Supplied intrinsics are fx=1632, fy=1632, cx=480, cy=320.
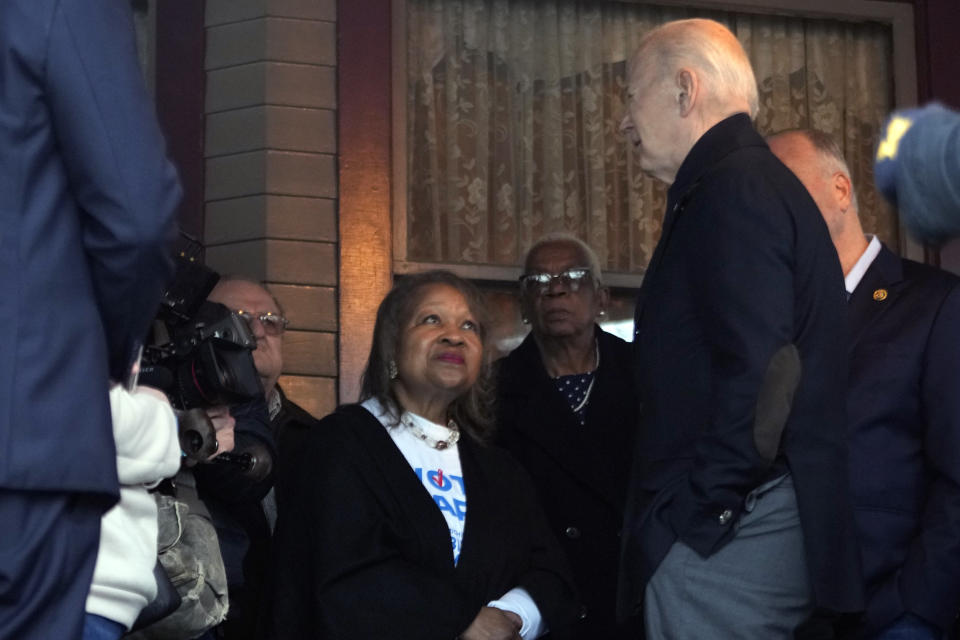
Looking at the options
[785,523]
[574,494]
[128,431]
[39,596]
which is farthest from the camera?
[574,494]

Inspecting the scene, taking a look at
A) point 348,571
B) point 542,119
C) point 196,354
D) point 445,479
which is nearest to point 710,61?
point 196,354

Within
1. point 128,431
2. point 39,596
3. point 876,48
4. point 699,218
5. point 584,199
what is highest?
point 876,48

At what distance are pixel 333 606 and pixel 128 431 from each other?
168cm

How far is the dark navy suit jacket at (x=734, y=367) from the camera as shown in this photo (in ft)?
10.1

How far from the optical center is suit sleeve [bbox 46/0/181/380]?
7.12 ft

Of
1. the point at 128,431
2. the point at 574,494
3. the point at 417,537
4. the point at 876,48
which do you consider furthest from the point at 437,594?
the point at 876,48

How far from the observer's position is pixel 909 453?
3645 mm

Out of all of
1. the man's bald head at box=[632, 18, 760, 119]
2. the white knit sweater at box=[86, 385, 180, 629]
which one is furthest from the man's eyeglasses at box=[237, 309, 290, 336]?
the white knit sweater at box=[86, 385, 180, 629]

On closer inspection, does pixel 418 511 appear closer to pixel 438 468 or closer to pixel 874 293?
pixel 438 468

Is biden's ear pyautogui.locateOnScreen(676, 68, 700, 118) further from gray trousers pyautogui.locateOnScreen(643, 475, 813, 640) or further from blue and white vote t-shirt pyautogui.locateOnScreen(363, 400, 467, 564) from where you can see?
blue and white vote t-shirt pyautogui.locateOnScreen(363, 400, 467, 564)

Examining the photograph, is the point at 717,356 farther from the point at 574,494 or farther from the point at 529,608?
the point at 574,494

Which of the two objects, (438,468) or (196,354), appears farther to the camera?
(438,468)

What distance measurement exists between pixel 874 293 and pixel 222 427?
155 centimetres

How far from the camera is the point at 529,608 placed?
421cm
